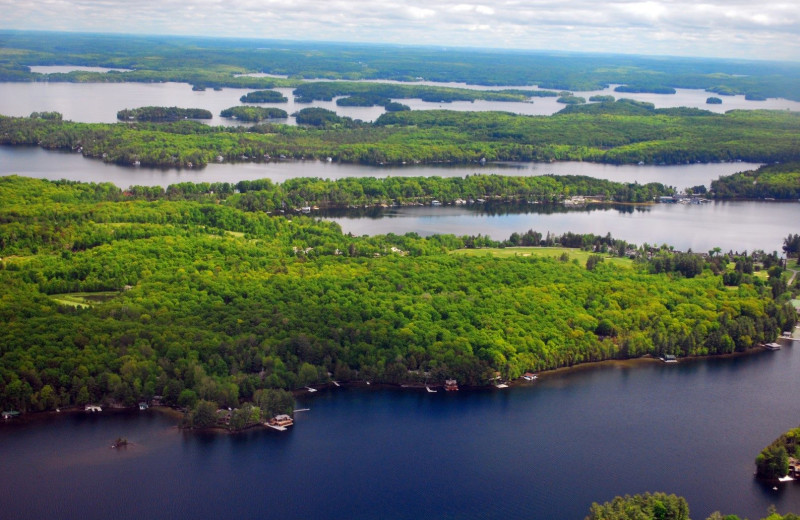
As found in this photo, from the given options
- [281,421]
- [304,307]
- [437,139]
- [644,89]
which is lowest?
[281,421]

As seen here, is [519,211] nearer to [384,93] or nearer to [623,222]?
[623,222]

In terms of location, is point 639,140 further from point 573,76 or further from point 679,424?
point 573,76

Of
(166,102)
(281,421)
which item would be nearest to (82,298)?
(281,421)

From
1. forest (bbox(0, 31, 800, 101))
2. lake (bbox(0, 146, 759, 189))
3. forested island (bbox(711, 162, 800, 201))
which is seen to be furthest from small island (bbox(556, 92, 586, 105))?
forested island (bbox(711, 162, 800, 201))

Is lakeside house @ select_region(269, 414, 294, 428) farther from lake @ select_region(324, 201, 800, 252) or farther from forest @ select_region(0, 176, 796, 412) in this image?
lake @ select_region(324, 201, 800, 252)

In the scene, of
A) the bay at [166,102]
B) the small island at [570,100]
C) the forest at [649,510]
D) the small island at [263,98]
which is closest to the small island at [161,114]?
the bay at [166,102]
